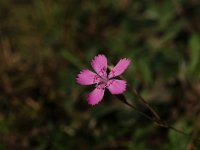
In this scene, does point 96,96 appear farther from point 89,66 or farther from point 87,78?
point 89,66

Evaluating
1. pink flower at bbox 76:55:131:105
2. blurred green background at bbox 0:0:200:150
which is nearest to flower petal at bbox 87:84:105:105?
pink flower at bbox 76:55:131:105

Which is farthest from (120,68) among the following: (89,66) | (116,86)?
(89,66)

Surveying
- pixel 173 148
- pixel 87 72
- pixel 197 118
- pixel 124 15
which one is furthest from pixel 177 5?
pixel 87 72

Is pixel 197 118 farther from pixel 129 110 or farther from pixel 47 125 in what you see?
pixel 47 125

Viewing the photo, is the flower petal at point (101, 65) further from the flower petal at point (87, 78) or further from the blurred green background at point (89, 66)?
the blurred green background at point (89, 66)

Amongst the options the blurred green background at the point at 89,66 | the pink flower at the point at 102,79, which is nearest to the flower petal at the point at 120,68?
the pink flower at the point at 102,79

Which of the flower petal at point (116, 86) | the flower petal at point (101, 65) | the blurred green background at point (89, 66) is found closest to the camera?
the flower petal at point (116, 86)
